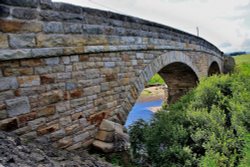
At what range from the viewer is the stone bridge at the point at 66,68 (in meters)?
3.23

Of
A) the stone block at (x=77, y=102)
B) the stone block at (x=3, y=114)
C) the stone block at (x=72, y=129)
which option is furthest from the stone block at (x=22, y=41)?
the stone block at (x=72, y=129)

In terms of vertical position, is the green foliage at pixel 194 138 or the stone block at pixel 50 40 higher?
the stone block at pixel 50 40

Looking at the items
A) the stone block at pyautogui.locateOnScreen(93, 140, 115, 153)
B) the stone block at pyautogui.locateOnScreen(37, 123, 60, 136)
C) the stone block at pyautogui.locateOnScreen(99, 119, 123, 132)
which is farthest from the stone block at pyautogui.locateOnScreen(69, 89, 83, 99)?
the stone block at pyautogui.locateOnScreen(93, 140, 115, 153)

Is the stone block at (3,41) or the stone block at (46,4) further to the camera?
the stone block at (46,4)

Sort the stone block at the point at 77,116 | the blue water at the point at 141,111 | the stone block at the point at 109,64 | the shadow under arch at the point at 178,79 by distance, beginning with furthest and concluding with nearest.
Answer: the blue water at the point at 141,111 → the shadow under arch at the point at 178,79 → the stone block at the point at 109,64 → the stone block at the point at 77,116

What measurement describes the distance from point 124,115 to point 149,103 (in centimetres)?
1420

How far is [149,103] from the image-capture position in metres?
19.3

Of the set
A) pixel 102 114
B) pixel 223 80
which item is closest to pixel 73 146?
pixel 102 114

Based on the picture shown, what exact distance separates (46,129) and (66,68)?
102cm

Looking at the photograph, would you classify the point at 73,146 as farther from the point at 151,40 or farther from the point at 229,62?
the point at 229,62

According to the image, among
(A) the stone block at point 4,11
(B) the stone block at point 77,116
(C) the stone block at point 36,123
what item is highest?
(A) the stone block at point 4,11

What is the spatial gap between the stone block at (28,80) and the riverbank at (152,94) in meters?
16.8

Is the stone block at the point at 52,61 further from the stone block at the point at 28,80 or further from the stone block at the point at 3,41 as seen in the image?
the stone block at the point at 3,41

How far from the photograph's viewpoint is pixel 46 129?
363cm
